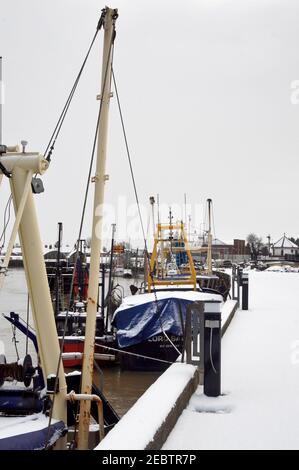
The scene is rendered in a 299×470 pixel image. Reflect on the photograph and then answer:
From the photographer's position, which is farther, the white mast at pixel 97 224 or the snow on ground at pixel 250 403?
the white mast at pixel 97 224

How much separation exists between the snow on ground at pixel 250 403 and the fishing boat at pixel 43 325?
162 centimetres

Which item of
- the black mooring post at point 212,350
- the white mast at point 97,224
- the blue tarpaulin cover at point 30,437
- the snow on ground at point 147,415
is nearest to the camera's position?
the snow on ground at point 147,415

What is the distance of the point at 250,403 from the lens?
5.91 metres

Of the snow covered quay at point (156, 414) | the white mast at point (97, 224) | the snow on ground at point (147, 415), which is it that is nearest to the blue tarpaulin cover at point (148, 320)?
the white mast at point (97, 224)

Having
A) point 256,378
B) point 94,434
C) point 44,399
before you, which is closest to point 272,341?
point 256,378

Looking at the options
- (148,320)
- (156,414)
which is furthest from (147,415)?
(148,320)

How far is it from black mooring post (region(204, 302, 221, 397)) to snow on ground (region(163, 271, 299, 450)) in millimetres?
140

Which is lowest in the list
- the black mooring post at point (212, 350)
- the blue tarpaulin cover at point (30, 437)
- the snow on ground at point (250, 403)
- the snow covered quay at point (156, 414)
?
the blue tarpaulin cover at point (30, 437)

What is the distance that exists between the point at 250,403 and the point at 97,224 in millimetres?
2986

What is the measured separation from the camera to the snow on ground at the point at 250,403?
15.5 ft

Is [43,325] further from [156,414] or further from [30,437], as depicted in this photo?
[156,414]

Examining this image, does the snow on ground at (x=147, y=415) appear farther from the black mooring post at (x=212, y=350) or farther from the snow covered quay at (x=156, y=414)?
the black mooring post at (x=212, y=350)

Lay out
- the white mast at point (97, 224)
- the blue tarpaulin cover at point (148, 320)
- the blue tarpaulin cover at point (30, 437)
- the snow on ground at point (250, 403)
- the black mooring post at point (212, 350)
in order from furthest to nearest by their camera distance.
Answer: the blue tarpaulin cover at point (148, 320) → the white mast at point (97, 224) → the black mooring post at point (212, 350) → the blue tarpaulin cover at point (30, 437) → the snow on ground at point (250, 403)
